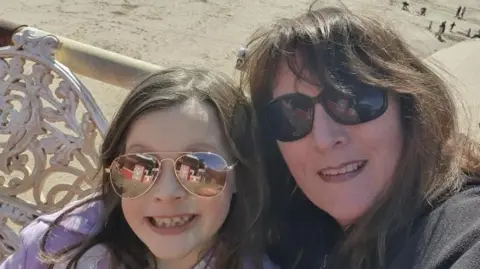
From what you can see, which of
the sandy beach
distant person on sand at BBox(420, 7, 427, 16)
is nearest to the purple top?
the sandy beach

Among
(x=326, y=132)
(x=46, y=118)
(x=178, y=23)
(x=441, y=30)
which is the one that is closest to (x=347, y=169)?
(x=326, y=132)

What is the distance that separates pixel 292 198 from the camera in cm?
208

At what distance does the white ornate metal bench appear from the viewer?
2.62 meters

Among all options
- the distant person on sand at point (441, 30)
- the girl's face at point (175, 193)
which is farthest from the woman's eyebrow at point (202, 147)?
the distant person on sand at point (441, 30)

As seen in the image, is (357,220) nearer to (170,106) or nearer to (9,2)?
(170,106)

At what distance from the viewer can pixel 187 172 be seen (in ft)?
6.10

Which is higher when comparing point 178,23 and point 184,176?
point 184,176

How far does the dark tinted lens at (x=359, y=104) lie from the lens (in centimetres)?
176

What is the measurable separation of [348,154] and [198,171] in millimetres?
393

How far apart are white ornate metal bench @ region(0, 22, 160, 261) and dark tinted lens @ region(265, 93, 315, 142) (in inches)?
32.6

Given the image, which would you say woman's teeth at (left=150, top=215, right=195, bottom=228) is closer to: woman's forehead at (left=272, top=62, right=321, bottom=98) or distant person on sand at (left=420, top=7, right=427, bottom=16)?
woman's forehead at (left=272, top=62, right=321, bottom=98)

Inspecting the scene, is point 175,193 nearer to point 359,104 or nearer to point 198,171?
point 198,171

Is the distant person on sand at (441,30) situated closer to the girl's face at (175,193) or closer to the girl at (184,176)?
the girl at (184,176)

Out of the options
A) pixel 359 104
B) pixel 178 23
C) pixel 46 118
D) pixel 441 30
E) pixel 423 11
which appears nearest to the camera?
pixel 359 104
